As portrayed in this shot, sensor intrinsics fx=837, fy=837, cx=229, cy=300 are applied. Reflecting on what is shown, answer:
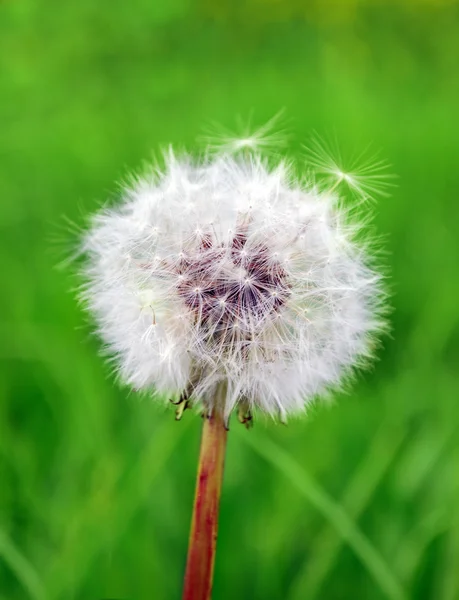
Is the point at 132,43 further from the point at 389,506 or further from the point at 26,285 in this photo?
the point at 389,506

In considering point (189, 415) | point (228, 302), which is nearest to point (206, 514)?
point (228, 302)

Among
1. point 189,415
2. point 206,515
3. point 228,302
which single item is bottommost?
point 206,515

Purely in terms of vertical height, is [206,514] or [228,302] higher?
[228,302]

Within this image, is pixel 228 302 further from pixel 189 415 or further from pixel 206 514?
pixel 189 415

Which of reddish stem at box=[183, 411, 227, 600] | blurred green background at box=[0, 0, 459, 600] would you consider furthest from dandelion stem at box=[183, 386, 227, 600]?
blurred green background at box=[0, 0, 459, 600]

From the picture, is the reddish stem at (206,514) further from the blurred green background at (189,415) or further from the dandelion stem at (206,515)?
the blurred green background at (189,415)

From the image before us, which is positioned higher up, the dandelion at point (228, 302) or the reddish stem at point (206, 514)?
the dandelion at point (228, 302)

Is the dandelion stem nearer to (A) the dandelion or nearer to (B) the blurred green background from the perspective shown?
(A) the dandelion

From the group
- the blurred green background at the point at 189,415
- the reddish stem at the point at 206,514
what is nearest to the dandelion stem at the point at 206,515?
the reddish stem at the point at 206,514
